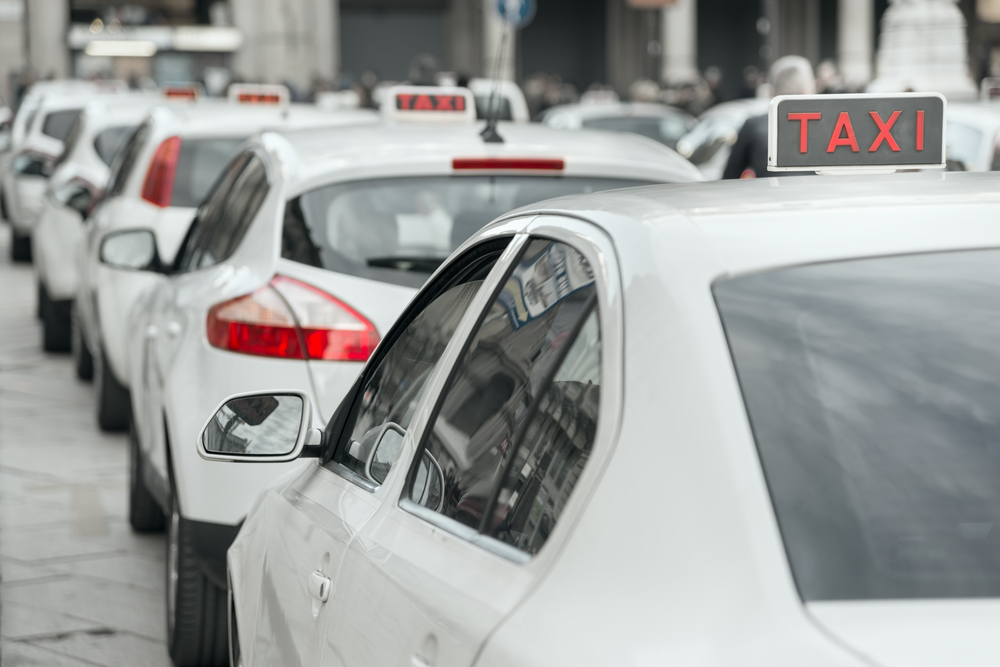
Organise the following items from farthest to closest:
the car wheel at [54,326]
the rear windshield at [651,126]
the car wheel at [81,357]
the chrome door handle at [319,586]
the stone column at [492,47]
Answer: the stone column at [492,47], the rear windshield at [651,126], the car wheel at [54,326], the car wheel at [81,357], the chrome door handle at [319,586]

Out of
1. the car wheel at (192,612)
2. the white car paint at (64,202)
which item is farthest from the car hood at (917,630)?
the white car paint at (64,202)

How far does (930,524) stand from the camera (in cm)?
145

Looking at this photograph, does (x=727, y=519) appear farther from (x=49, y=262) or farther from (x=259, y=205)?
(x=49, y=262)

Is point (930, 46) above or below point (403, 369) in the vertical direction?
above

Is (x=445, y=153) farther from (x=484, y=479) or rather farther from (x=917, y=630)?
(x=917, y=630)

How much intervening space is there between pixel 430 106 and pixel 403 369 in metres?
3.18

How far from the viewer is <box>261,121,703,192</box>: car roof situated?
3998 millimetres

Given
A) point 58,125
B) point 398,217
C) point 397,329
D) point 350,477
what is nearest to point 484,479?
point 350,477

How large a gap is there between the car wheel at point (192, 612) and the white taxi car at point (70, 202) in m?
4.87

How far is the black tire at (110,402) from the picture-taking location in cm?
721

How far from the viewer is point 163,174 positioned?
7.02 metres

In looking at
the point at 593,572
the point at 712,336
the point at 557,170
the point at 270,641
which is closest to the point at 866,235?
the point at 712,336

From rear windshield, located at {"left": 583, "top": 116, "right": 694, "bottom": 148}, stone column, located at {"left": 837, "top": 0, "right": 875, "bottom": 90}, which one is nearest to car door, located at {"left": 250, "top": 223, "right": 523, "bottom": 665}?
rear windshield, located at {"left": 583, "top": 116, "right": 694, "bottom": 148}

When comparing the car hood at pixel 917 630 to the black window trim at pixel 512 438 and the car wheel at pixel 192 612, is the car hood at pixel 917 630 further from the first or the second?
the car wheel at pixel 192 612
